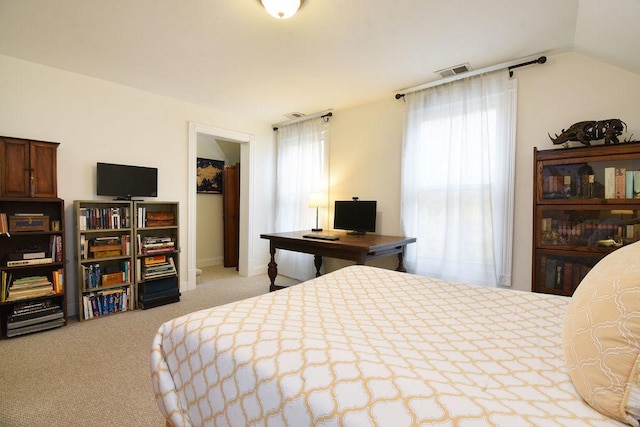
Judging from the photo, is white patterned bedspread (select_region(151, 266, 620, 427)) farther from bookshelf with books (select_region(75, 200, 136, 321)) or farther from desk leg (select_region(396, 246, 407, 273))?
bookshelf with books (select_region(75, 200, 136, 321))

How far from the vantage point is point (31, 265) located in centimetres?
248

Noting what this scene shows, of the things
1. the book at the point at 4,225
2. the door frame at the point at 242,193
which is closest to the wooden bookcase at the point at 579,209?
the door frame at the point at 242,193

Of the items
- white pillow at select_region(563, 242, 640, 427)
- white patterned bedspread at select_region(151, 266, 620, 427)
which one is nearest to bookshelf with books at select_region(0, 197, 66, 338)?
white patterned bedspread at select_region(151, 266, 620, 427)

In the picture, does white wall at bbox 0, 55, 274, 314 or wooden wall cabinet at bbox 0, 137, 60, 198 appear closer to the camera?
wooden wall cabinet at bbox 0, 137, 60, 198

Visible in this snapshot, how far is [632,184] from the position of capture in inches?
79.4

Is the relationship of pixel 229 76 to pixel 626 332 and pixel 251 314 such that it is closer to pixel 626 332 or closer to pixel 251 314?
pixel 251 314

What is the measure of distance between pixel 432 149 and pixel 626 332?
2.67 meters

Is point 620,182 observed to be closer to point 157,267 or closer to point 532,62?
point 532,62

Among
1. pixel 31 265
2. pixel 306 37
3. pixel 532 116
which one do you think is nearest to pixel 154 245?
pixel 31 265

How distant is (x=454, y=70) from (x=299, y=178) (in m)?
2.41

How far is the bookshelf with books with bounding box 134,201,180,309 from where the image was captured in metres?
3.13

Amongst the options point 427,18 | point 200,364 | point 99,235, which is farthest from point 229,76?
point 200,364

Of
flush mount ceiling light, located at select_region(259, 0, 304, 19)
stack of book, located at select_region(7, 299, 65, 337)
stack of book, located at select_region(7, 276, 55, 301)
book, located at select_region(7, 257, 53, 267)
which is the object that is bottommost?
stack of book, located at select_region(7, 299, 65, 337)

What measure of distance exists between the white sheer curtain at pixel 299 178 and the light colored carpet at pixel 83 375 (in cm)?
175
